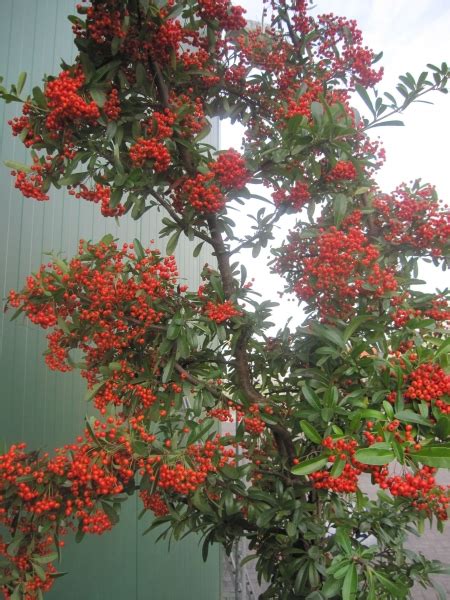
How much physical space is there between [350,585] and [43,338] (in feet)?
5.51

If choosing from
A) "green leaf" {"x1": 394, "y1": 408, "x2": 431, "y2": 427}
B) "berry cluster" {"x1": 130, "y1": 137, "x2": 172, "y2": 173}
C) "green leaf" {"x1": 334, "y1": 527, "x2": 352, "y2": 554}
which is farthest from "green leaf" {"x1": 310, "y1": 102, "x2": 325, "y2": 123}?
"green leaf" {"x1": 334, "y1": 527, "x2": 352, "y2": 554}

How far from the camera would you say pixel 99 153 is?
162 cm

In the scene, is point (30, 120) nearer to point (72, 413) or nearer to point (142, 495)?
point (142, 495)

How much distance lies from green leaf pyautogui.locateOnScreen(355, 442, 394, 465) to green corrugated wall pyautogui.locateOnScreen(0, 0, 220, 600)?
3.50 ft

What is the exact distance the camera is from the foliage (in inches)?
53.5

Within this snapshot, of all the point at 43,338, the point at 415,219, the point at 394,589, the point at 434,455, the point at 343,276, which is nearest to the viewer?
the point at 434,455

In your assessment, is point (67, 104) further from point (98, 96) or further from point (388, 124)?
point (388, 124)

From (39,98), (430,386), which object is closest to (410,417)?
(430,386)

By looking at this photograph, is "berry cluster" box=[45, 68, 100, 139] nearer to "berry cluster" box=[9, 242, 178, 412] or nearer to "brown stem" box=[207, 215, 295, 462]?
"berry cluster" box=[9, 242, 178, 412]

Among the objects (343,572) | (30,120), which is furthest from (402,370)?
(30,120)

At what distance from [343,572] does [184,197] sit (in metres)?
1.21

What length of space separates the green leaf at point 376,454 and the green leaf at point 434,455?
0.07 m

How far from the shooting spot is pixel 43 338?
2.32 meters

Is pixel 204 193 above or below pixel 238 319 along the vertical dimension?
above
